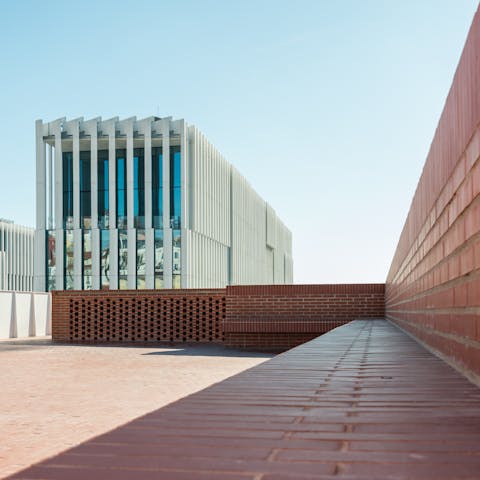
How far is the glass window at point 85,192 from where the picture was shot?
3797cm

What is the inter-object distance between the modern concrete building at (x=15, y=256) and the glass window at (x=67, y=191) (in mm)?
30180

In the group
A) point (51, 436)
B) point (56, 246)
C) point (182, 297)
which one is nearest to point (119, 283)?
point (56, 246)

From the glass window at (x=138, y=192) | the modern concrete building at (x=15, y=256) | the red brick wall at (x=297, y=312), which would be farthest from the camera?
the modern concrete building at (x=15, y=256)

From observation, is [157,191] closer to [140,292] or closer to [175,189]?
[175,189]

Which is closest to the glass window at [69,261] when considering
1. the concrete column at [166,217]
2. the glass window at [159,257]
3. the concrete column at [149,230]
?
the concrete column at [149,230]

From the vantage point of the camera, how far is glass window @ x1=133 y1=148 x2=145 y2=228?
1483 inches

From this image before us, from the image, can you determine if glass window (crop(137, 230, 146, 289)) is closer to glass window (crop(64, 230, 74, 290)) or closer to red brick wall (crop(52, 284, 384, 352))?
glass window (crop(64, 230, 74, 290))

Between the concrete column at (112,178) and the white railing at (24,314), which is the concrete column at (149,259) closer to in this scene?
the concrete column at (112,178)

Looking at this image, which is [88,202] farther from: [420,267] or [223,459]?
[223,459]

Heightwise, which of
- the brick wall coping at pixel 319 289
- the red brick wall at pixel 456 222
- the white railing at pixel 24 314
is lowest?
the white railing at pixel 24 314

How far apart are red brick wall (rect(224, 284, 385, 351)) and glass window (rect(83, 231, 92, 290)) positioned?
72.0ft

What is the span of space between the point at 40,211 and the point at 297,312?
2438 centimetres

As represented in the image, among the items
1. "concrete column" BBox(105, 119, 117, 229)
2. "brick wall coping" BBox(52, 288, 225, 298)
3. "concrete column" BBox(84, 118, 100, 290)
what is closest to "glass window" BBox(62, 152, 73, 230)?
"concrete column" BBox(84, 118, 100, 290)

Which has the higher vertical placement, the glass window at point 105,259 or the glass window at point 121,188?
the glass window at point 121,188
